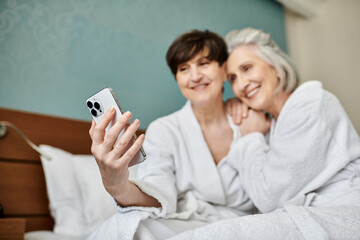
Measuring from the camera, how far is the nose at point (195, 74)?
1358 mm

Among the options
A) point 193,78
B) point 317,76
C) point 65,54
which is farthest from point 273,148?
point 317,76

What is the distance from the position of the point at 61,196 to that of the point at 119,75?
0.68 m

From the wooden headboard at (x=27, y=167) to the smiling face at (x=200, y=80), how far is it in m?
0.62

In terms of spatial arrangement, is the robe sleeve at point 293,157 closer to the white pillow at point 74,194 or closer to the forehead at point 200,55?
the forehead at point 200,55

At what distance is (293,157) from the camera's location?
1052 mm

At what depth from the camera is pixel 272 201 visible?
43.3 inches

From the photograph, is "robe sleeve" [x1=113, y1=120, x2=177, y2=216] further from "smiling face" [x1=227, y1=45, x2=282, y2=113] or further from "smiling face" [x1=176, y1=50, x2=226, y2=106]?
"smiling face" [x1=227, y1=45, x2=282, y2=113]

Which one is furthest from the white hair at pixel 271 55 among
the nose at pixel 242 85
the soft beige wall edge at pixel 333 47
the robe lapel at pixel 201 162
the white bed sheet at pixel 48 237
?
the soft beige wall edge at pixel 333 47

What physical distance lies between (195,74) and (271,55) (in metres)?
0.34

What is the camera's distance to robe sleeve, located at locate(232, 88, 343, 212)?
3.44ft

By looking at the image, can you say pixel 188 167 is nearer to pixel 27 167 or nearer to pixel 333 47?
pixel 27 167

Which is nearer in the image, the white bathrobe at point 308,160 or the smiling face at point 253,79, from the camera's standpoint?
the white bathrobe at point 308,160

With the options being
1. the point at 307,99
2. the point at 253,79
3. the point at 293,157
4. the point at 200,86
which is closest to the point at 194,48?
the point at 200,86

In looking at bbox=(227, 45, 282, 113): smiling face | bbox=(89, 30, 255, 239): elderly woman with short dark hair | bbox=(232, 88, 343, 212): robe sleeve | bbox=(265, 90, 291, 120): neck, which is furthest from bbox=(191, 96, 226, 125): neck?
bbox=(232, 88, 343, 212): robe sleeve
